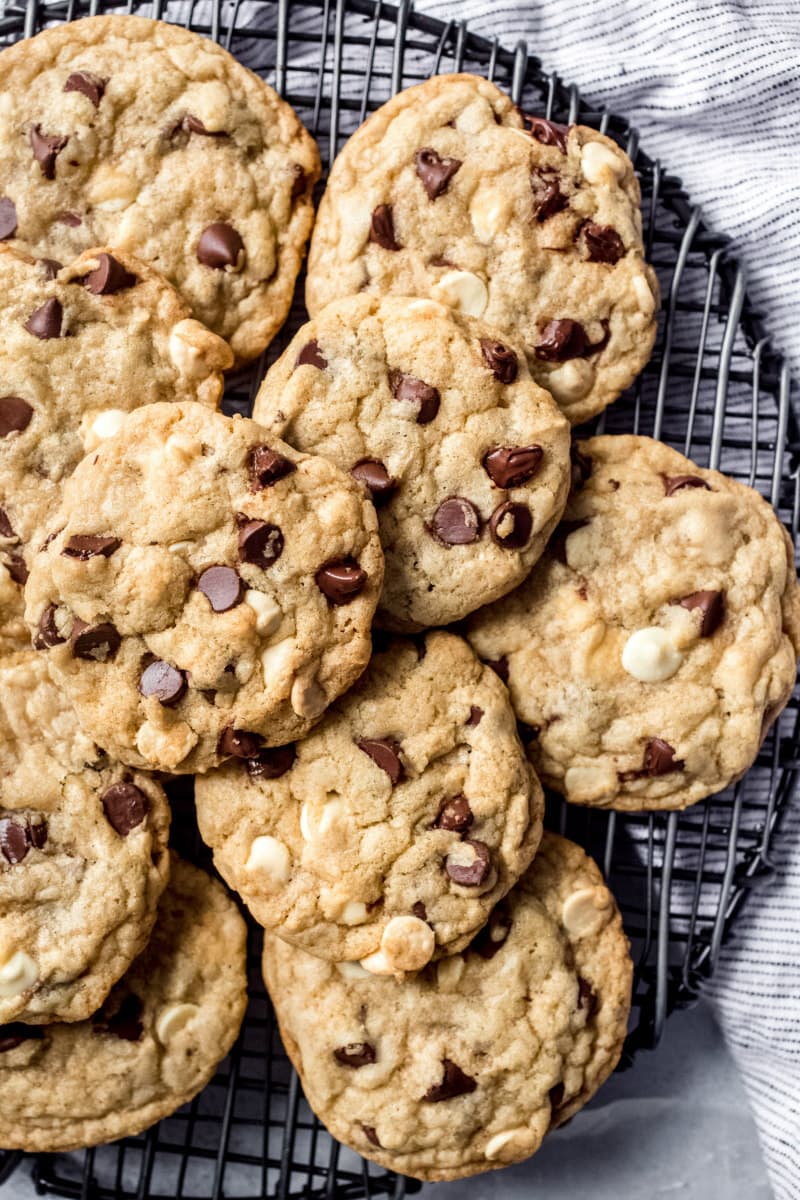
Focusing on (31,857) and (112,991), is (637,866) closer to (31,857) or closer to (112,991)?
(112,991)

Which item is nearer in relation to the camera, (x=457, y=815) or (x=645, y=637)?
(x=457, y=815)

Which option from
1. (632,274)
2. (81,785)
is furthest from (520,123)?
(81,785)

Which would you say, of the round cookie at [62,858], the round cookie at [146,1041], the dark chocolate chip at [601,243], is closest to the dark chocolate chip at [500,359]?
the dark chocolate chip at [601,243]

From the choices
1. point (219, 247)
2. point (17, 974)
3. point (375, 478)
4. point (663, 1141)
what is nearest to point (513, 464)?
point (375, 478)

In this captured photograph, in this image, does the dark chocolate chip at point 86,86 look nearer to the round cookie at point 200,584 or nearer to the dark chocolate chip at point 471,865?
the round cookie at point 200,584

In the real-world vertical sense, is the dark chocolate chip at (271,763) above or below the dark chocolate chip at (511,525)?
below

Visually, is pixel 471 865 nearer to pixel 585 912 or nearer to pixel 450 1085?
pixel 585 912

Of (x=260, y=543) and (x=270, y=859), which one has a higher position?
(x=260, y=543)
